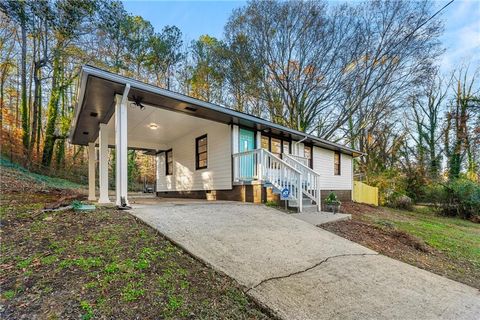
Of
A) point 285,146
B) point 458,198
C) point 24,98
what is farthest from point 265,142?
point 24,98

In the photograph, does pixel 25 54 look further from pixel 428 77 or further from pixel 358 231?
pixel 428 77

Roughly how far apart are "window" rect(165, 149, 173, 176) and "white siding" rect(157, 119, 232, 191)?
25cm

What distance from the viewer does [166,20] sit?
15906 mm

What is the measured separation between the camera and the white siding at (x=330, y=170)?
12023 millimetres

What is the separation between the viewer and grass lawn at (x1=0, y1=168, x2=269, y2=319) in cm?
202

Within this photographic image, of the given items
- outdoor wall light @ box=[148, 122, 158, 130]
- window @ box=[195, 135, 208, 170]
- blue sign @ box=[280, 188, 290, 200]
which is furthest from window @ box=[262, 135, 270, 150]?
outdoor wall light @ box=[148, 122, 158, 130]

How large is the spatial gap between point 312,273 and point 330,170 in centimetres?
1060

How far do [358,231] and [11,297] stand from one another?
19.5 feet

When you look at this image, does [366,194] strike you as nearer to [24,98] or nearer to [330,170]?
[330,170]

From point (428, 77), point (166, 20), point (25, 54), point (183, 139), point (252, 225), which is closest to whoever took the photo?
point (252, 225)

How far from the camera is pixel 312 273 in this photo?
3014 mm

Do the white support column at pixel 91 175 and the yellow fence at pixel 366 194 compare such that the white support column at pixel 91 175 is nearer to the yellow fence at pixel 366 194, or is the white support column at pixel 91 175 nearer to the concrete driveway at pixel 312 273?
the concrete driveway at pixel 312 273

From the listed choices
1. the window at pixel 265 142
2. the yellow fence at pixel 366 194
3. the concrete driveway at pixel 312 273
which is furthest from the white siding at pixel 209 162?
the yellow fence at pixel 366 194

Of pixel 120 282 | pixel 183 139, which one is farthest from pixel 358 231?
pixel 183 139
